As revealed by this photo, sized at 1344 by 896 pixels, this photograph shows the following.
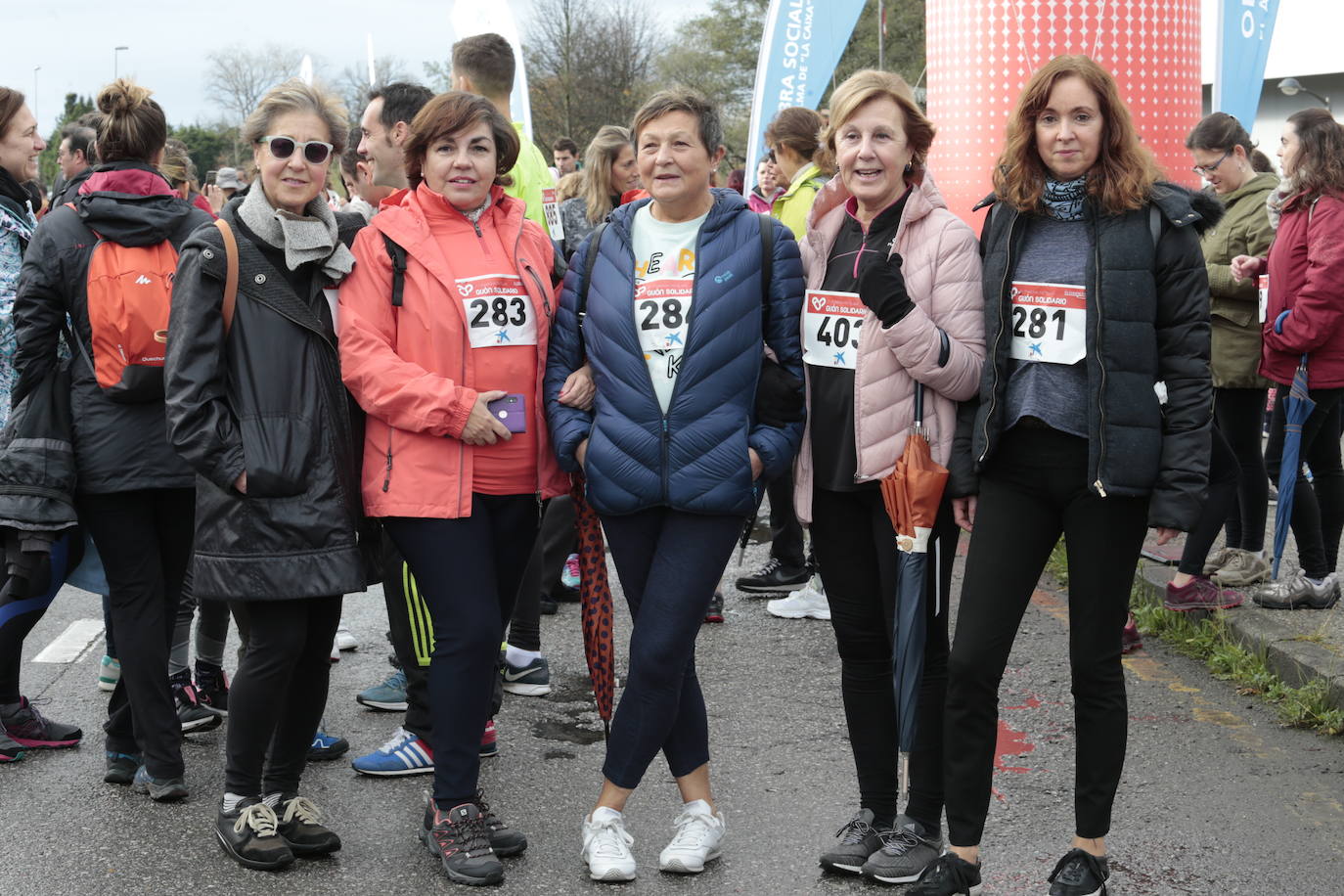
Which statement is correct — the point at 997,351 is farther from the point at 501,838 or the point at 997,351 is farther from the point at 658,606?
the point at 501,838

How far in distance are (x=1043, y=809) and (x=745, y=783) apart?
928mm

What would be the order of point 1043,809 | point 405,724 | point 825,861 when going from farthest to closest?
point 405,724 → point 1043,809 → point 825,861

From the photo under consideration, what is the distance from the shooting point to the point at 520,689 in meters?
5.60

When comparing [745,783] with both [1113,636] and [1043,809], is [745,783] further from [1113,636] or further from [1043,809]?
[1113,636]

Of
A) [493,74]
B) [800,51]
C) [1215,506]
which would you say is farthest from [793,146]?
[800,51]

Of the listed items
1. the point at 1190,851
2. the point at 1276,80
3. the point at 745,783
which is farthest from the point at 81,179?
the point at 1276,80

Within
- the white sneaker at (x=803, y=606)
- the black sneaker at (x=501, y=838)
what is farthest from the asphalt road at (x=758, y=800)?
the white sneaker at (x=803, y=606)

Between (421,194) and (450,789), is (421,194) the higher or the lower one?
the higher one

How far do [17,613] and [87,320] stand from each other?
117cm

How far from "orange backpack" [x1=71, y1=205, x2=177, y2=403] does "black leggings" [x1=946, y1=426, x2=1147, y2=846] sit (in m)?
2.56

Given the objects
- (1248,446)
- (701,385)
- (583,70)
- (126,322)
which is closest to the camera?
(701,385)

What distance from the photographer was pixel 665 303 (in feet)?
12.5

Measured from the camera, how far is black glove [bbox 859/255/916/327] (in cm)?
354

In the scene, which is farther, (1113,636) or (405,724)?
(405,724)
